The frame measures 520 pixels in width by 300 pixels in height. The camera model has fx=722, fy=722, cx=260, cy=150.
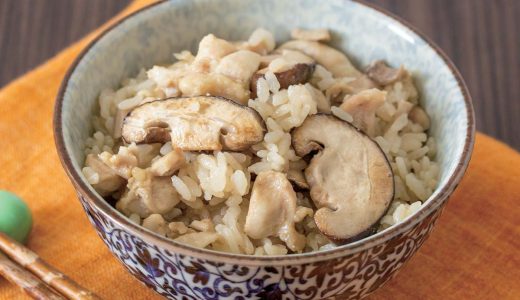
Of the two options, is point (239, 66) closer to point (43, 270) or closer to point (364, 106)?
point (364, 106)

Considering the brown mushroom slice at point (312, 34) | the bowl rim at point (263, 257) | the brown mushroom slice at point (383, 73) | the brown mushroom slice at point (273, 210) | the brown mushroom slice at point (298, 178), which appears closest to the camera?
the bowl rim at point (263, 257)

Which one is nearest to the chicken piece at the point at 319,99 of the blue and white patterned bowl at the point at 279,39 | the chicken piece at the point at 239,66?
the chicken piece at the point at 239,66

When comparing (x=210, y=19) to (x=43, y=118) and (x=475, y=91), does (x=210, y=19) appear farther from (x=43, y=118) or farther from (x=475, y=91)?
(x=475, y=91)

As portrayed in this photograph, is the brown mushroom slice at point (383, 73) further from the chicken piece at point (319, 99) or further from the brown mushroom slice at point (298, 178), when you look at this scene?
the brown mushroom slice at point (298, 178)

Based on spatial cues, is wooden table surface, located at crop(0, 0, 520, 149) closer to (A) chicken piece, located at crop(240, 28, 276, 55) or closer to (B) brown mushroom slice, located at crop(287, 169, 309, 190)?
(A) chicken piece, located at crop(240, 28, 276, 55)

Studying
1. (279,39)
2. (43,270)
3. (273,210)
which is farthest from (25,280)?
(279,39)

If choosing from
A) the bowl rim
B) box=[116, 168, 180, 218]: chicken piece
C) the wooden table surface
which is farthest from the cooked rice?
the wooden table surface

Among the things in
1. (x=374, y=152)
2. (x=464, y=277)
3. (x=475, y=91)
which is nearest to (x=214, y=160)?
(x=374, y=152)
